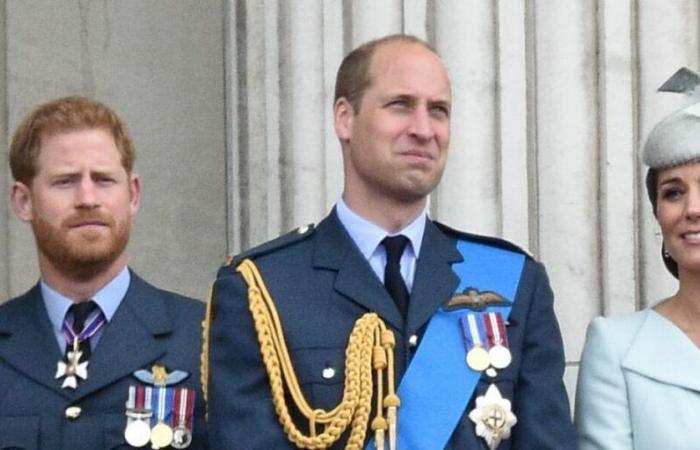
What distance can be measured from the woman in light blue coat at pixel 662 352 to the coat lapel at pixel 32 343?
1.04 m

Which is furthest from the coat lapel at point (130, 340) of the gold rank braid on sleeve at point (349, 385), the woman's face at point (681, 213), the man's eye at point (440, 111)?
the woman's face at point (681, 213)

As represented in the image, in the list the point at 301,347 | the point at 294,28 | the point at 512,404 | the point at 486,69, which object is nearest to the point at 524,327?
the point at 512,404

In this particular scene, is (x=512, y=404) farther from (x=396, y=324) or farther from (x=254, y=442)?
(x=254, y=442)

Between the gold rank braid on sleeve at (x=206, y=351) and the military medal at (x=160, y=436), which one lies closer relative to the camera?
the gold rank braid on sleeve at (x=206, y=351)

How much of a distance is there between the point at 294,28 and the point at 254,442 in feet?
5.11

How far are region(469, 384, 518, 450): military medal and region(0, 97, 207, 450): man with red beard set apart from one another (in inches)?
22.9

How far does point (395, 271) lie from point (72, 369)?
67 centimetres

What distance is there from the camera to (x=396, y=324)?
139 inches

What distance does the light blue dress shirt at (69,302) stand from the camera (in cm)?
376

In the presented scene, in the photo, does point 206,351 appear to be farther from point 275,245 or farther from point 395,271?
point 395,271

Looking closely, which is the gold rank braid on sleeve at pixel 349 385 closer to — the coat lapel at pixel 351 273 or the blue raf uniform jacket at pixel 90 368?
the coat lapel at pixel 351 273

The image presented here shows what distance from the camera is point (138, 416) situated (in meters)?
3.69

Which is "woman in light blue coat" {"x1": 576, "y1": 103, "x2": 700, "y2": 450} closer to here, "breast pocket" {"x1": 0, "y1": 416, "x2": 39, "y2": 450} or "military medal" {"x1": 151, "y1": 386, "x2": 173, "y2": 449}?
"military medal" {"x1": 151, "y1": 386, "x2": 173, "y2": 449}

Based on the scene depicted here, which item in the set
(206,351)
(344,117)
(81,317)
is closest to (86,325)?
(81,317)
